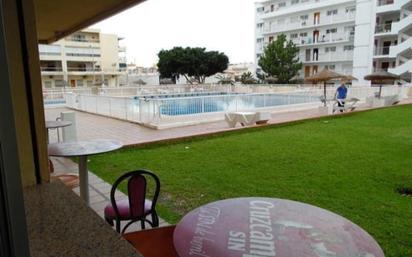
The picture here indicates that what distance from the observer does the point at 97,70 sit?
4691cm

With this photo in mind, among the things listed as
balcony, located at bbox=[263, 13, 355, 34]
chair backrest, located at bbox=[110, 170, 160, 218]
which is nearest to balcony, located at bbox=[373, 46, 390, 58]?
balcony, located at bbox=[263, 13, 355, 34]

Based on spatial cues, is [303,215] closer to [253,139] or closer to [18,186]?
[18,186]

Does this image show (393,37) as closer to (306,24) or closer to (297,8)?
(306,24)

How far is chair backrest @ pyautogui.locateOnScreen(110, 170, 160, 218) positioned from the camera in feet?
7.95

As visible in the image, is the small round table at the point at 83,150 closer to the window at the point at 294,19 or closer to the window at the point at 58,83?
the window at the point at 294,19

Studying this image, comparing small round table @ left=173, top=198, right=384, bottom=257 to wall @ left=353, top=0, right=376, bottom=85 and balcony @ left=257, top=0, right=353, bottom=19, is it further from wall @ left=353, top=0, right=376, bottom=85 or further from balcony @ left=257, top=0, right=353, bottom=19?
balcony @ left=257, top=0, right=353, bottom=19

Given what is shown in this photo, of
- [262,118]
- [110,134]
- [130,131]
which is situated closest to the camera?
[110,134]

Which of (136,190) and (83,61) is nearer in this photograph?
(136,190)

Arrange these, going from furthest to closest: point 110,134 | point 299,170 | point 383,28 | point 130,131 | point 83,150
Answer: point 383,28 → point 130,131 → point 110,134 → point 299,170 → point 83,150

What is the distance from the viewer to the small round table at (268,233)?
1.56 metres

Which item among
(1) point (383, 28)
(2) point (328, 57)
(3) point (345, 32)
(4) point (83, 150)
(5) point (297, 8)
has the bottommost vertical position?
(4) point (83, 150)

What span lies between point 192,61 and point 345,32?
16327 mm

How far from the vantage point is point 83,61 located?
46.4 meters

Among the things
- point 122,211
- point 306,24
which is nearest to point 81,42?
point 306,24
